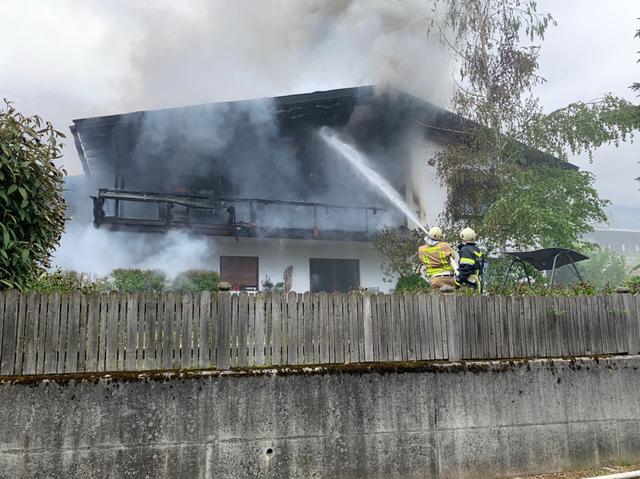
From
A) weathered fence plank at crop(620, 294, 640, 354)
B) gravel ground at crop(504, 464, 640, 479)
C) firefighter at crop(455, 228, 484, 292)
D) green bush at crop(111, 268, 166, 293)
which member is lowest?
gravel ground at crop(504, 464, 640, 479)

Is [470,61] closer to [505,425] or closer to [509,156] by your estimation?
[509,156]

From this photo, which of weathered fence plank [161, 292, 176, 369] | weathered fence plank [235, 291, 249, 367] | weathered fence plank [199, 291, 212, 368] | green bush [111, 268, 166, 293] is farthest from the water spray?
weathered fence plank [161, 292, 176, 369]

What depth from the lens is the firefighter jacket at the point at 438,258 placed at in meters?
6.87

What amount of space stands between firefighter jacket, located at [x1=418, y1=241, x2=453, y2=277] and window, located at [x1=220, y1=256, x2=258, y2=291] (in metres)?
8.14

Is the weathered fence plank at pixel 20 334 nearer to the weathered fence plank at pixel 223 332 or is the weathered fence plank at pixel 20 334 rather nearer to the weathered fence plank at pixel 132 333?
the weathered fence plank at pixel 132 333

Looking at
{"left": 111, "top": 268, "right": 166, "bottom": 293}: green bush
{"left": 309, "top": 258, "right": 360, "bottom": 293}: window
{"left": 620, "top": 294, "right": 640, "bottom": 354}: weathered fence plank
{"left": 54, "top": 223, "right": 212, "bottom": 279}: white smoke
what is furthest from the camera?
{"left": 309, "top": 258, "right": 360, "bottom": 293}: window

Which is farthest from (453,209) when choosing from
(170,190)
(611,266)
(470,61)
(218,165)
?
(611,266)

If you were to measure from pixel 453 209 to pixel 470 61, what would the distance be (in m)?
3.89

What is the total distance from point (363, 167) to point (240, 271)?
16.4 feet

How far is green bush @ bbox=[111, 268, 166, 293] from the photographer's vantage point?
11.4 m

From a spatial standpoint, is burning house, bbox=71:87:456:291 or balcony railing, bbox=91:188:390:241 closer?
balcony railing, bbox=91:188:390:241

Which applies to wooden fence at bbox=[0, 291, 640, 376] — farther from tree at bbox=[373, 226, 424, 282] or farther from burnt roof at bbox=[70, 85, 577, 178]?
burnt roof at bbox=[70, 85, 577, 178]

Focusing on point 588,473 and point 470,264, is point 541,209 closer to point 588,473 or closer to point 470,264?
point 470,264

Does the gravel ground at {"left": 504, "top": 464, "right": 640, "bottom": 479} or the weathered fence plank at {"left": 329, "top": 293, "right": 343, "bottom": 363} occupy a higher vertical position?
the weathered fence plank at {"left": 329, "top": 293, "right": 343, "bottom": 363}
